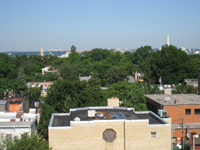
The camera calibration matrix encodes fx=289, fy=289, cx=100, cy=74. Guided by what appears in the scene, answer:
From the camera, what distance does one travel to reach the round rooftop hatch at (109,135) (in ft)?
66.3

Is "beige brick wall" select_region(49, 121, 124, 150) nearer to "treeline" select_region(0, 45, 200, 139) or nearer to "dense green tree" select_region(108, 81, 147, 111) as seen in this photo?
"treeline" select_region(0, 45, 200, 139)

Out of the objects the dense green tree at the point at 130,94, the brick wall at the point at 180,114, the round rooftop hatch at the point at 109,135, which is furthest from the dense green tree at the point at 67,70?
the round rooftop hatch at the point at 109,135

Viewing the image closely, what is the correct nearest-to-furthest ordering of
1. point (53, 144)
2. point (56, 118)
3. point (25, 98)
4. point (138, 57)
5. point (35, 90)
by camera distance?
point (53, 144) < point (56, 118) < point (25, 98) < point (35, 90) < point (138, 57)

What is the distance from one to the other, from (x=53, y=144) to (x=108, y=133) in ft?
12.7

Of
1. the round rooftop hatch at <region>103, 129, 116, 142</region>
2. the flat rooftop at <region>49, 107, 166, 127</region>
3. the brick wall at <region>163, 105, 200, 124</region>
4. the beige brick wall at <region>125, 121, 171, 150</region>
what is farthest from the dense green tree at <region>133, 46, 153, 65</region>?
the round rooftop hatch at <region>103, 129, 116, 142</region>

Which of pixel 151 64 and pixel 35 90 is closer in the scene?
pixel 35 90

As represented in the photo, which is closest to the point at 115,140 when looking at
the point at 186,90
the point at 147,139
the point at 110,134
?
the point at 110,134

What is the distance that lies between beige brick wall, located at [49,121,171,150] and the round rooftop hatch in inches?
7.8

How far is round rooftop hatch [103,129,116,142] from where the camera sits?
66.3 ft

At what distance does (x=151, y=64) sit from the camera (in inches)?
3396

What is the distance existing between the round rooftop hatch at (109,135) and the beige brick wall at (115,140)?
7.8 inches

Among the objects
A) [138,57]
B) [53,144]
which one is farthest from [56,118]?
[138,57]

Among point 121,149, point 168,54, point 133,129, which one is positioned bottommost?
point 121,149

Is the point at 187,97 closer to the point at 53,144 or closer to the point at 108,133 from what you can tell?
the point at 108,133
